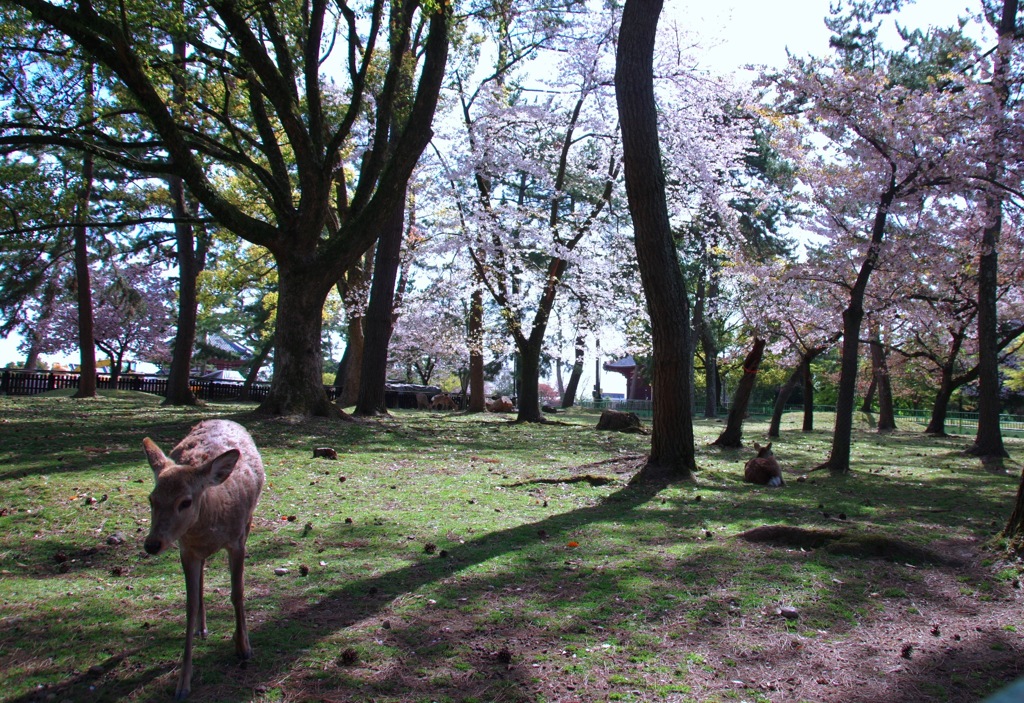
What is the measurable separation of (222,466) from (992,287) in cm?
1601

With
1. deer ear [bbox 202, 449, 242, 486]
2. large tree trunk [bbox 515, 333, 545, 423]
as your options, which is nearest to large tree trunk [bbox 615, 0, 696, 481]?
deer ear [bbox 202, 449, 242, 486]

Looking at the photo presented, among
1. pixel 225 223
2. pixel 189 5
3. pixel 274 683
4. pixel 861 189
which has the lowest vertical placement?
pixel 274 683

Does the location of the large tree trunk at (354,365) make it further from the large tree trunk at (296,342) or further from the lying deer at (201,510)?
the lying deer at (201,510)

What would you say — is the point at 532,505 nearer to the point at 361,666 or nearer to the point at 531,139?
the point at 361,666

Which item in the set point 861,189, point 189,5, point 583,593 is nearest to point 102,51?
point 189,5

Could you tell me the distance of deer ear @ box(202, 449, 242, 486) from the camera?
3637 millimetres

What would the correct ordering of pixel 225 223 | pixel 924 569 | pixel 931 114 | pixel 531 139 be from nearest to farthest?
1. pixel 924 569
2. pixel 931 114
3. pixel 225 223
4. pixel 531 139

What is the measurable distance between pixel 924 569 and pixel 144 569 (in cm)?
581

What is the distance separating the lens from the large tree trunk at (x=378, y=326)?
60.4ft

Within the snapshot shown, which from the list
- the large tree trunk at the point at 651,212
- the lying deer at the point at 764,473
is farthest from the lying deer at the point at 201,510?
the lying deer at the point at 764,473

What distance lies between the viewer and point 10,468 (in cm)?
841

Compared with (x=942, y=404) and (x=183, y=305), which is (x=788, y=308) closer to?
(x=942, y=404)

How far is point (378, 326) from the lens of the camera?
18406 mm

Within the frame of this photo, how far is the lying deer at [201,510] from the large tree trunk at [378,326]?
14.0 meters
